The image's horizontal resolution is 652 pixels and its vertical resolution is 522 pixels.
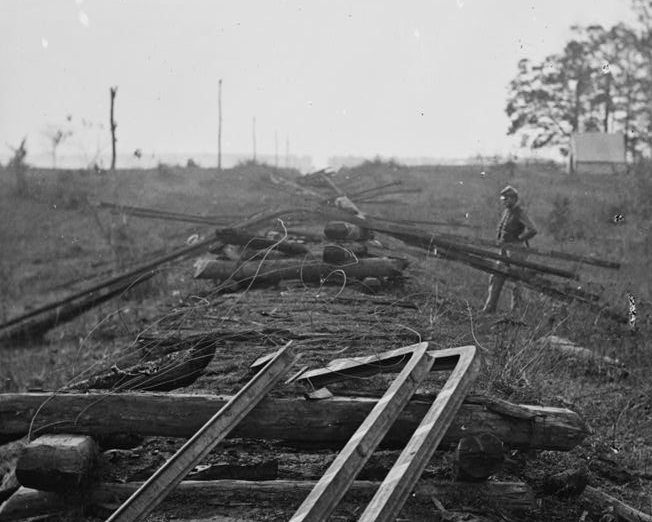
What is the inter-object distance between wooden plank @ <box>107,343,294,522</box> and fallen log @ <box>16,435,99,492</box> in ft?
1.86

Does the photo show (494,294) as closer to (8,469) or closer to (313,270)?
(313,270)

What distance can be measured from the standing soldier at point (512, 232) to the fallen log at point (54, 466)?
23.3 feet

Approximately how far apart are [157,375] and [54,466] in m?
1.30

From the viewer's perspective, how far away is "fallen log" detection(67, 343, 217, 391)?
470cm

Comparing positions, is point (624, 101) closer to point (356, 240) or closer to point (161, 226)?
point (161, 226)

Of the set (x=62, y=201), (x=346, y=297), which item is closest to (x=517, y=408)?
(x=346, y=297)

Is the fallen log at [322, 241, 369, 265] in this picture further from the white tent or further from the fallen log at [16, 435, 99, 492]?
the white tent

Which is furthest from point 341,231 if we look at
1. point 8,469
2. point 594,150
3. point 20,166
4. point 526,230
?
point 594,150

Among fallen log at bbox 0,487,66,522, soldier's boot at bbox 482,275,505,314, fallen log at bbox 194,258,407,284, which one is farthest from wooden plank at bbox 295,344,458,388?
soldier's boot at bbox 482,275,505,314

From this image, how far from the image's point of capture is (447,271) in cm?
1322

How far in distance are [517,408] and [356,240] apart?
777cm

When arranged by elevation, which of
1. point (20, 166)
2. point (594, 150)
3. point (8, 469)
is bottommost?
point (8, 469)

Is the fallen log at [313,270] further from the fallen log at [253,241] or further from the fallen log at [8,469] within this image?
the fallen log at [8,469]

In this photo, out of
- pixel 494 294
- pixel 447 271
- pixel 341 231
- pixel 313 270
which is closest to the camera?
pixel 313 270
